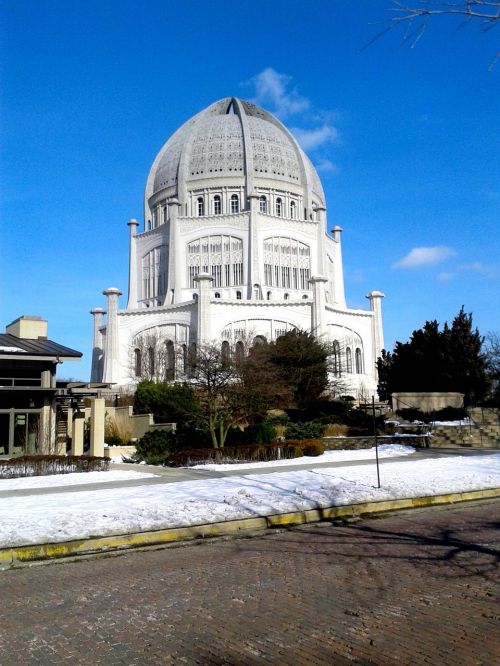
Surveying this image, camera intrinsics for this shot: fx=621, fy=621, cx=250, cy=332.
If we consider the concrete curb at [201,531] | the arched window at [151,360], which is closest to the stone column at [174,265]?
the arched window at [151,360]

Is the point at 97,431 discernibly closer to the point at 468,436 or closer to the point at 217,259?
the point at 468,436

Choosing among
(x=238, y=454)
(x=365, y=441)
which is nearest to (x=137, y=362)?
(x=365, y=441)

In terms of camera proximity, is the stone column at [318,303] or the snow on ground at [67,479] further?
the stone column at [318,303]

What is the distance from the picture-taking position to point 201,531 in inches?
389

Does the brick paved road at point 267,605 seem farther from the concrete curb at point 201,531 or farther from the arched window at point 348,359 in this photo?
the arched window at point 348,359

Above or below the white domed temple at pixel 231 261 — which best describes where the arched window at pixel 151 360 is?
below

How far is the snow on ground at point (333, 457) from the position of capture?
2011cm

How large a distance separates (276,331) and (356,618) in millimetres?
65110

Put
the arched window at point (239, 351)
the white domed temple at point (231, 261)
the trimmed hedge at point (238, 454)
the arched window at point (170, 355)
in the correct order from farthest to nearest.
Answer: the white domed temple at point (231, 261)
the arched window at point (170, 355)
the arched window at point (239, 351)
the trimmed hedge at point (238, 454)

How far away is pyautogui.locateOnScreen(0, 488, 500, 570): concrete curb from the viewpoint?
840 centimetres

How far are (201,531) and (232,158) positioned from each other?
8147 centimetres

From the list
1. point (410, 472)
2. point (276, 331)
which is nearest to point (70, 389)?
point (410, 472)

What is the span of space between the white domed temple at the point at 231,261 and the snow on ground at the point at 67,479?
43662mm

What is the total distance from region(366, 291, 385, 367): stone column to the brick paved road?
69.4 meters
